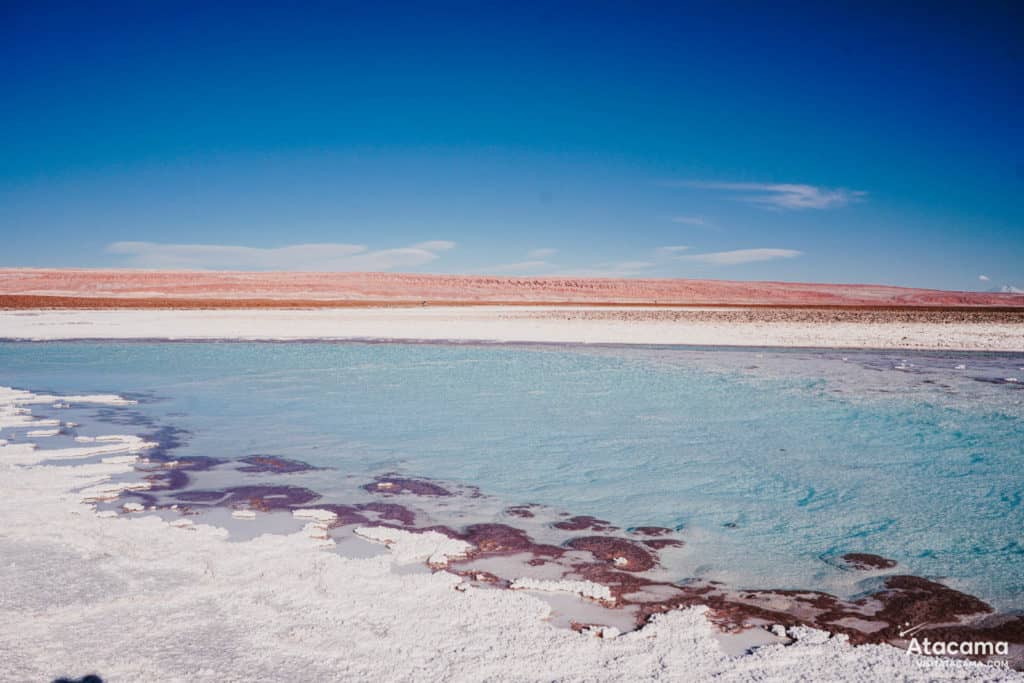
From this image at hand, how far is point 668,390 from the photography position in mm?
9766

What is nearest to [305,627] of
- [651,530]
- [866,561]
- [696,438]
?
[651,530]

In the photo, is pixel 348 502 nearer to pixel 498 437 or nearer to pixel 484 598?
pixel 484 598

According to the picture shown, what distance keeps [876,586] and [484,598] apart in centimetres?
192

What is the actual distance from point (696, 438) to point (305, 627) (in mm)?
4666

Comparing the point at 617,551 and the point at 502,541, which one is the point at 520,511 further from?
the point at 617,551

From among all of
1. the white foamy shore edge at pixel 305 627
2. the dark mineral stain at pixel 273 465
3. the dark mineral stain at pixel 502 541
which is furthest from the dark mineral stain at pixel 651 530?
the dark mineral stain at pixel 273 465

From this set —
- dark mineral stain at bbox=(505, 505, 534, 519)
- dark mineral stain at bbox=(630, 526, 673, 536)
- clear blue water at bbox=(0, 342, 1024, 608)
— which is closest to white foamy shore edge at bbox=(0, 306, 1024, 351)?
clear blue water at bbox=(0, 342, 1024, 608)

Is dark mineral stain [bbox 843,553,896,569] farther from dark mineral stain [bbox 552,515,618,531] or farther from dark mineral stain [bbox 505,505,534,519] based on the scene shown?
dark mineral stain [bbox 505,505,534,519]

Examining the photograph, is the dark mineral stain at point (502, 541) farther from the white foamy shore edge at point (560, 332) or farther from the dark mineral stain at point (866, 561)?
the white foamy shore edge at point (560, 332)

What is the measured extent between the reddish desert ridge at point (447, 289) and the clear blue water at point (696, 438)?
2108 inches

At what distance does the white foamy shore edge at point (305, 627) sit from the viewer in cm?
260

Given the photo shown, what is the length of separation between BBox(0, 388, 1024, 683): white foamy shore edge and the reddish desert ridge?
202ft

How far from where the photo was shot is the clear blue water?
4211 millimetres

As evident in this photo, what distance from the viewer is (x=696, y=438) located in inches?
267
